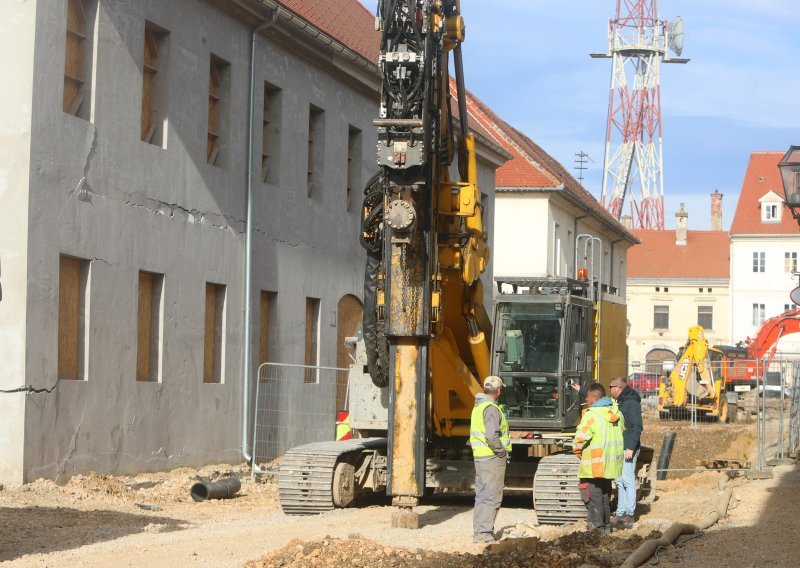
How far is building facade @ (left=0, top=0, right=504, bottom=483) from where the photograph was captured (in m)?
16.4

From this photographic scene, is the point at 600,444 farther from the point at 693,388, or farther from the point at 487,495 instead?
the point at 693,388

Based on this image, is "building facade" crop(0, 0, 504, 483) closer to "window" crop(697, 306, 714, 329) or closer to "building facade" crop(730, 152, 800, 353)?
"building facade" crop(730, 152, 800, 353)

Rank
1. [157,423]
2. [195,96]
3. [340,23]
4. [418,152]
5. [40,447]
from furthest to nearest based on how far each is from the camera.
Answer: [340,23] → [195,96] → [157,423] → [40,447] → [418,152]

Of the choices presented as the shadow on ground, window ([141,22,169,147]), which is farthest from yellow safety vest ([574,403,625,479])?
window ([141,22,169,147])

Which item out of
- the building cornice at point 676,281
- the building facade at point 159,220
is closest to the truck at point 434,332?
the building facade at point 159,220

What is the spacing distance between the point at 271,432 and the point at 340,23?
10580mm

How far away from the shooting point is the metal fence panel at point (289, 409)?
74.7ft

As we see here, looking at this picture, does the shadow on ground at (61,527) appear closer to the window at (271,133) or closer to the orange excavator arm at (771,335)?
the window at (271,133)

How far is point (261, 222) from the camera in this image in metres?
23.2

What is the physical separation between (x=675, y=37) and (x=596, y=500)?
75126 mm

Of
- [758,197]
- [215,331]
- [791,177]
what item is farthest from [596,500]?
[758,197]

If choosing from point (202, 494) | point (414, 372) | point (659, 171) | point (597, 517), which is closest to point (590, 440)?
point (597, 517)

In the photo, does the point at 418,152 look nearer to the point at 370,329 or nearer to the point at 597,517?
the point at 370,329

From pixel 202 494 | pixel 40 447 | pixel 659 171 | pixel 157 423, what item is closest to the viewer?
pixel 40 447
